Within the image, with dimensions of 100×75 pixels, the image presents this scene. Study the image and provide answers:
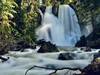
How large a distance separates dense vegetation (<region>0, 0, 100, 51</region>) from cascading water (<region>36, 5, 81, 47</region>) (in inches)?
28.1

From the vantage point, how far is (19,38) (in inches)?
784

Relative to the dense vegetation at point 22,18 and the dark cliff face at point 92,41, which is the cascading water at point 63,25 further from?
the dark cliff face at point 92,41

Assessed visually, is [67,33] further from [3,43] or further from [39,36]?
[3,43]

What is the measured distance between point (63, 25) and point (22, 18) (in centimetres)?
523

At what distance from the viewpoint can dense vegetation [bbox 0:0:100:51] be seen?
1730 cm

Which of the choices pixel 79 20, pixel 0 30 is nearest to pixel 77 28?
pixel 79 20

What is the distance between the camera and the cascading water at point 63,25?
2608 cm

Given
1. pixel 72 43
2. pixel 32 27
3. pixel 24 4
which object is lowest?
pixel 72 43

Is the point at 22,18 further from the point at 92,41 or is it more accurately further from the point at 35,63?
the point at 35,63

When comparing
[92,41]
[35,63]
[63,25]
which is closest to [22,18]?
[92,41]

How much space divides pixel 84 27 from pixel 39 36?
4313 millimetres

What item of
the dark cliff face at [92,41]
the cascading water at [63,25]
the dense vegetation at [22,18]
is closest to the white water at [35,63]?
the dense vegetation at [22,18]

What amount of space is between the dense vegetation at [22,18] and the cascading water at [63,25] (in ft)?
2.34

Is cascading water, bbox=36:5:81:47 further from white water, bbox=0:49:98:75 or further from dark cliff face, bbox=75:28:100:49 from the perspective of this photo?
white water, bbox=0:49:98:75
